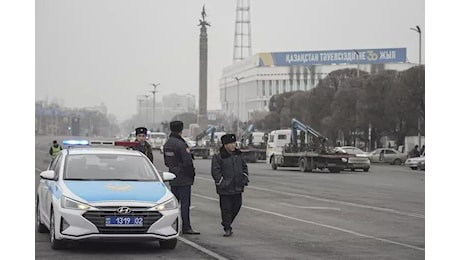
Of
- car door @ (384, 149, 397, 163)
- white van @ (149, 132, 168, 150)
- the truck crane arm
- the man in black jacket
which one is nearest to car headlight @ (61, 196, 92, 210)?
the man in black jacket

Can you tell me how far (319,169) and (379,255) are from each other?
29.1 meters

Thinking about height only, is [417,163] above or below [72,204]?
below

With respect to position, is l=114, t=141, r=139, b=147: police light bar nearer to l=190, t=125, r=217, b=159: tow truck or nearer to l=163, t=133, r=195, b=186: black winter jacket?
l=163, t=133, r=195, b=186: black winter jacket

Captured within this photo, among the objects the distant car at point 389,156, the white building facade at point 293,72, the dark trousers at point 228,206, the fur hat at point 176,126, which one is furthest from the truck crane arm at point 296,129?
the fur hat at point 176,126

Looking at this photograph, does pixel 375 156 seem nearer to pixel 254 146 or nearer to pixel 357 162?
pixel 254 146

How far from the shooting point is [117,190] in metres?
10.5

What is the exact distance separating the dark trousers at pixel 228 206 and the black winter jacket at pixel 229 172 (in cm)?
12

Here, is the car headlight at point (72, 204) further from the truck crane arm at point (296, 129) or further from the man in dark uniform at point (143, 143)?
the truck crane arm at point (296, 129)

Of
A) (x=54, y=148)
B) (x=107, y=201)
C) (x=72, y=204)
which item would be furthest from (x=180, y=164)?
(x=54, y=148)

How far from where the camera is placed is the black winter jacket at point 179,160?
1216cm

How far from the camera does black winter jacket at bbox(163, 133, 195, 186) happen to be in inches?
479

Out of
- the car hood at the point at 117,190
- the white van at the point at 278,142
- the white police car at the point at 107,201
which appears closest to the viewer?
the white police car at the point at 107,201

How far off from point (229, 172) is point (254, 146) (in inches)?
1606
